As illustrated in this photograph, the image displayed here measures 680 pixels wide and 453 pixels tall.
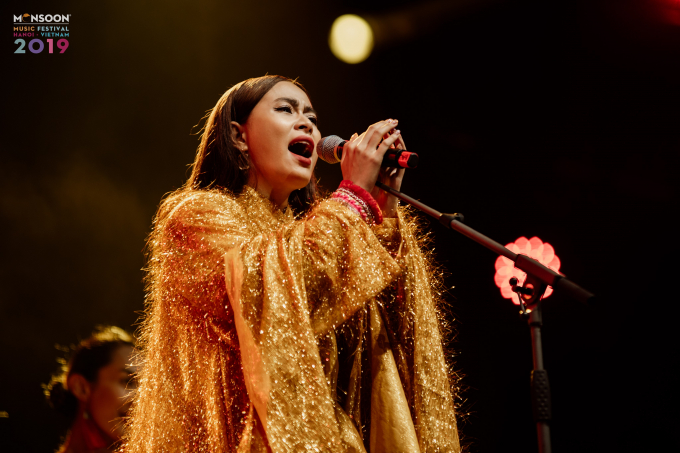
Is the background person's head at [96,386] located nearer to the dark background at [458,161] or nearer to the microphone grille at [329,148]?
the dark background at [458,161]

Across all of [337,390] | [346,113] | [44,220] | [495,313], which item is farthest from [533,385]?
[495,313]

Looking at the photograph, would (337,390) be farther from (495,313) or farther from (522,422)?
(522,422)

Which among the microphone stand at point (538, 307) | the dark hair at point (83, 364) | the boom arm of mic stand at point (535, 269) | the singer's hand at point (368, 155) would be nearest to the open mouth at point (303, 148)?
the singer's hand at point (368, 155)

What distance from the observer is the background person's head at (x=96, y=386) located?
255 cm

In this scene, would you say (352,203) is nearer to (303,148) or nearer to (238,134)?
(303,148)

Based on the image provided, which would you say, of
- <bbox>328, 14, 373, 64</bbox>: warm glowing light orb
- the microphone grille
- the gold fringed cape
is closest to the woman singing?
the gold fringed cape

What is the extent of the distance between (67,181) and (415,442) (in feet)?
8.97

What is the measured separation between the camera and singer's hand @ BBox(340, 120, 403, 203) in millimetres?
1168

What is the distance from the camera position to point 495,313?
4199mm

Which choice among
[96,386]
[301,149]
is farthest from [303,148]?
[96,386]

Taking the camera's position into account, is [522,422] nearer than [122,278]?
No

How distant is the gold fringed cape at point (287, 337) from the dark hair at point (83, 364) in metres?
1.41

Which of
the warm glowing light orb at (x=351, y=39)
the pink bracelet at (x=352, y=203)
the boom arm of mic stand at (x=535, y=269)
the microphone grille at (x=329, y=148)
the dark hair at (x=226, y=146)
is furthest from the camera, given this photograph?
the warm glowing light orb at (x=351, y=39)

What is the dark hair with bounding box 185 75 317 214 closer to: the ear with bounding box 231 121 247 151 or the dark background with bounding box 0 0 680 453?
the ear with bounding box 231 121 247 151
